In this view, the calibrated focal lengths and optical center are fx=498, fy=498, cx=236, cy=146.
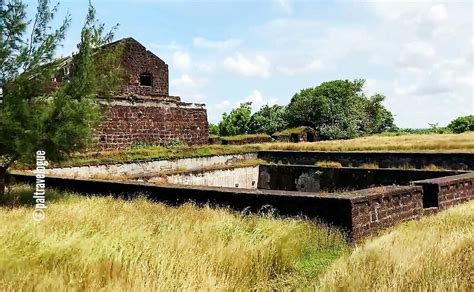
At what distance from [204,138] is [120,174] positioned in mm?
9925

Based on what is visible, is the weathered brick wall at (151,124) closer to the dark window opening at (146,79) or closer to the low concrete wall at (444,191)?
the dark window opening at (146,79)

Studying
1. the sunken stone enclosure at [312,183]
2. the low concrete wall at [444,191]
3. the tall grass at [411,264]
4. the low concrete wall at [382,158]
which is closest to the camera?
the tall grass at [411,264]

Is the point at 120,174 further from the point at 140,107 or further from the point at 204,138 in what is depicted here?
the point at 204,138

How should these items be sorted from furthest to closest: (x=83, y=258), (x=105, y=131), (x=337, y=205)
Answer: (x=105, y=131)
(x=337, y=205)
(x=83, y=258)

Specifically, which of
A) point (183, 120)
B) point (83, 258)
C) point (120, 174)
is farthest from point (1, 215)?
point (183, 120)

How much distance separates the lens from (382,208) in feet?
27.6

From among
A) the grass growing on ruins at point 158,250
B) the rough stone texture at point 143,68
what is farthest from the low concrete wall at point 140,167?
the rough stone texture at point 143,68

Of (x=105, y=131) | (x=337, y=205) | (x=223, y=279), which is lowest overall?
(x=223, y=279)

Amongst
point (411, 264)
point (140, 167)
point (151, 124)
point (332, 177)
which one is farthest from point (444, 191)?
point (151, 124)

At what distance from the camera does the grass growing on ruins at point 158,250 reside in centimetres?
486

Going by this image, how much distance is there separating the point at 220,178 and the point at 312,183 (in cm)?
346

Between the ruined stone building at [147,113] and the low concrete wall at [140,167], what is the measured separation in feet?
8.11

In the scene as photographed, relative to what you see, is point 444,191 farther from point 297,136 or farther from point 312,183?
point 297,136

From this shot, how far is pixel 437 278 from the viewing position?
5121 mm
